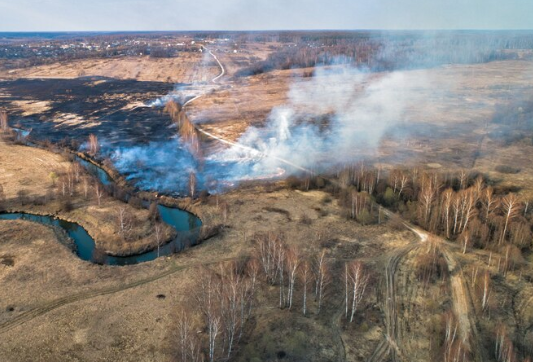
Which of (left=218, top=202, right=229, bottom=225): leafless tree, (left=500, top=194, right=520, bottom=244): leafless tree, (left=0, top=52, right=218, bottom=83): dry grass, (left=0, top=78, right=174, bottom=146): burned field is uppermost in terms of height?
(left=0, top=52, right=218, bottom=83): dry grass

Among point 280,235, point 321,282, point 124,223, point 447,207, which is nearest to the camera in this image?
point 321,282

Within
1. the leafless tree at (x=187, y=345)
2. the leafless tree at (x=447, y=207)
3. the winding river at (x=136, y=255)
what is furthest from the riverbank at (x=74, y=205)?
the leafless tree at (x=447, y=207)

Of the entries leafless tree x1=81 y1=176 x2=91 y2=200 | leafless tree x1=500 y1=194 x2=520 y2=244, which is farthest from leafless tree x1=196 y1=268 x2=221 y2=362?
leafless tree x1=500 y1=194 x2=520 y2=244

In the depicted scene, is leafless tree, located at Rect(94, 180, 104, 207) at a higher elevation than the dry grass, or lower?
lower

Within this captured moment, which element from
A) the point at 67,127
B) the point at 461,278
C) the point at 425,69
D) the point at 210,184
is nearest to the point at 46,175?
the point at 210,184

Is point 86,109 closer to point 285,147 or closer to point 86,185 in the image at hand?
point 285,147

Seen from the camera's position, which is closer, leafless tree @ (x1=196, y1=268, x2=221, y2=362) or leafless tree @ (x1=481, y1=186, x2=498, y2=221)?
leafless tree @ (x1=196, y1=268, x2=221, y2=362)

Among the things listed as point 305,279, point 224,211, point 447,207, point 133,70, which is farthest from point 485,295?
point 133,70

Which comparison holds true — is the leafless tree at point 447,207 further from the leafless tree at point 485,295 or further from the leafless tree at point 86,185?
the leafless tree at point 86,185

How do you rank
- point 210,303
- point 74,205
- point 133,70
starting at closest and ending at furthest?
point 210,303 → point 74,205 → point 133,70

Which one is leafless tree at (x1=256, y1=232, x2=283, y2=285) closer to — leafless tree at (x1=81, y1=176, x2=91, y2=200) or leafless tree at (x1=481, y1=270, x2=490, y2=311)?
leafless tree at (x1=481, y1=270, x2=490, y2=311)

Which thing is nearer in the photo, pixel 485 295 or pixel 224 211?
pixel 485 295

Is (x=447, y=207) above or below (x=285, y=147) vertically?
below

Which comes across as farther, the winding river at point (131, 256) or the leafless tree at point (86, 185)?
the leafless tree at point (86, 185)
